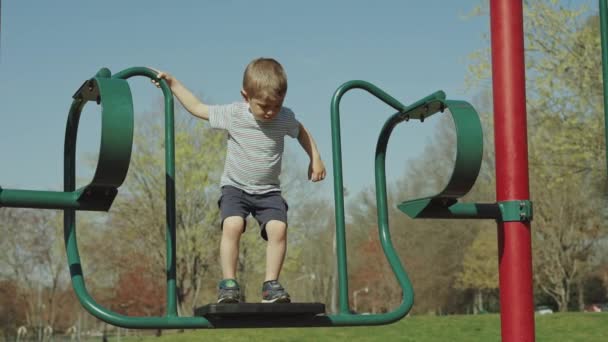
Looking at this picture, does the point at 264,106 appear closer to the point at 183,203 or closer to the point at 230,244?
the point at 230,244

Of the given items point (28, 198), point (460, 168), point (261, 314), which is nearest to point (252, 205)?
point (261, 314)

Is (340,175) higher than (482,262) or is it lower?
higher

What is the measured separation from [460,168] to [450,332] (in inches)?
471

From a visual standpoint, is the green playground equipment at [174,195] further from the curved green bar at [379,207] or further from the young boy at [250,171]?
the young boy at [250,171]

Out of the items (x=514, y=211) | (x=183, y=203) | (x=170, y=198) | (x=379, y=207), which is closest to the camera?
(x=170, y=198)

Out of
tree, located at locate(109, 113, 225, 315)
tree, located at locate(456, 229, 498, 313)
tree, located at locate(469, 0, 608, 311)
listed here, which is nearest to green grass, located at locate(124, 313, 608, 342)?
tree, located at locate(469, 0, 608, 311)

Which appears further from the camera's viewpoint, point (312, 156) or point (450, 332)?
point (450, 332)

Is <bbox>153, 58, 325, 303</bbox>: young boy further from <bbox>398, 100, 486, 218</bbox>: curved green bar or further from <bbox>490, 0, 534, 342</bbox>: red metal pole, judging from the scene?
<bbox>490, 0, 534, 342</bbox>: red metal pole

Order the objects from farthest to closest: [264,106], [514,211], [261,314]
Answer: [514,211] → [264,106] → [261,314]

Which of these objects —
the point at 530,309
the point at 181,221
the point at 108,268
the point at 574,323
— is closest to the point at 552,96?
the point at 574,323

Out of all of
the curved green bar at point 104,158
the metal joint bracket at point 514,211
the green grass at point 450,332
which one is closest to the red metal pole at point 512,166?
the metal joint bracket at point 514,211

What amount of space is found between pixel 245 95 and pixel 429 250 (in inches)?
1350

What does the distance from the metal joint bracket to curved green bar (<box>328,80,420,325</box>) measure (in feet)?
1.63

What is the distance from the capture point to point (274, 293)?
3.41 meters
